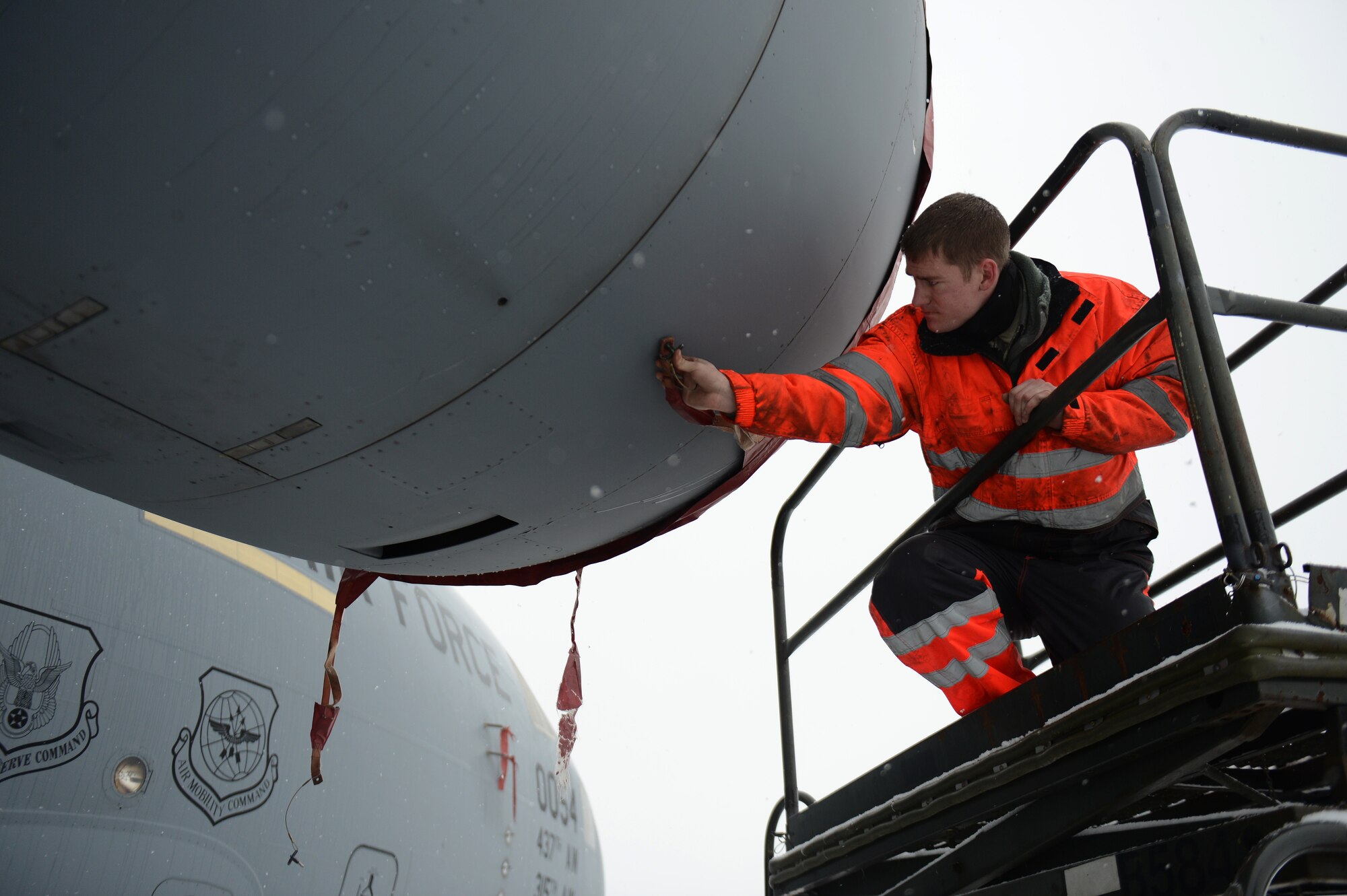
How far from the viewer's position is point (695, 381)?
1995 millimetres

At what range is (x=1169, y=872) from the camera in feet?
4.95

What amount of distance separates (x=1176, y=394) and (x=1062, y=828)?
1056 mm

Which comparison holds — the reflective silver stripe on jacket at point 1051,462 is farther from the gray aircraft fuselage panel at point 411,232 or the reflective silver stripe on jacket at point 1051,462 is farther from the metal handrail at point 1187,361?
the gray aircraft fuselage panel at point 411,232

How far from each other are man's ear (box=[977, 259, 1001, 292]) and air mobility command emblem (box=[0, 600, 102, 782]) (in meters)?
3.69

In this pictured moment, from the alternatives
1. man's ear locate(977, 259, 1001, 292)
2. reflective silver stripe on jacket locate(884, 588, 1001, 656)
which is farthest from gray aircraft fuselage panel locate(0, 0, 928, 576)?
reflective silver stripe on jacket locate(884, 588, 1001, 656)

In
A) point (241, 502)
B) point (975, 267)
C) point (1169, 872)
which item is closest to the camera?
point (1169, 872)

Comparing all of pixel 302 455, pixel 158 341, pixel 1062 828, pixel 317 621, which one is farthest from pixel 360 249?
pixel 317 621

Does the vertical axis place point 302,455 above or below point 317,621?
below

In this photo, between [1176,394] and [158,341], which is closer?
[158,341]

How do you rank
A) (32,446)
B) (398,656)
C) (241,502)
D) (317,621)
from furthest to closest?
(398,656) → (317,621) → (241,502) → (32,446)

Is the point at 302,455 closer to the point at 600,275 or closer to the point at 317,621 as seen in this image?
the point at 600,275

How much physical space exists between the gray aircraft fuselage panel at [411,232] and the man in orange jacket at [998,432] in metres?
0.19

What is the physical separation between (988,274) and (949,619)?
87 centimetres

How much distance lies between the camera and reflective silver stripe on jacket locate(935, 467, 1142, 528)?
2.23m
